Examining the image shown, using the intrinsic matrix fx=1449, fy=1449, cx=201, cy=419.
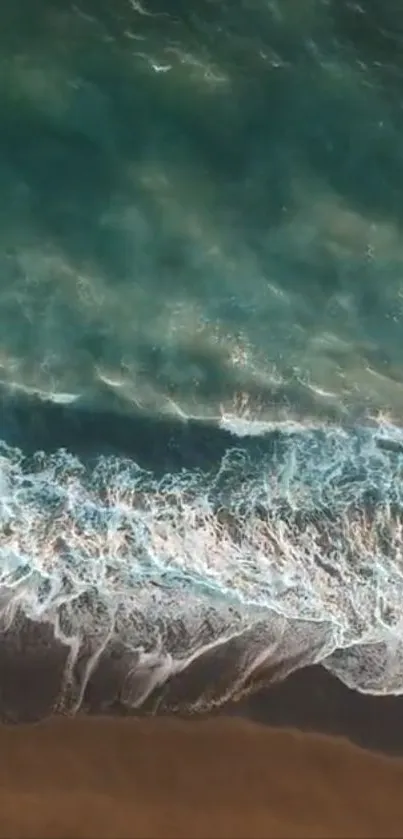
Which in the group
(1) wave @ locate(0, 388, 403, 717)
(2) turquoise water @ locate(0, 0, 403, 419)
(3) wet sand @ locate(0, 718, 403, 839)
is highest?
(2) turquoise water @ locate(0, 0, 403, 419)

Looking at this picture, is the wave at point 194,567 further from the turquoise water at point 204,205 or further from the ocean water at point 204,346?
the turquoise water at point 204,205

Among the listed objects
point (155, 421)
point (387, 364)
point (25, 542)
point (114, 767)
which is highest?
point (387, 364)

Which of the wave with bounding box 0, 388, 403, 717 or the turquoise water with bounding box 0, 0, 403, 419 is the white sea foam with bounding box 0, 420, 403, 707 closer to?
the wave with bounding box 0, 388, 403, 717

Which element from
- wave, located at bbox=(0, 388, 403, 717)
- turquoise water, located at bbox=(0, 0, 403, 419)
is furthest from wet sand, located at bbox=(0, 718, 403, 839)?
turquoise water, located at bbox=(0, 0, 403, 419)

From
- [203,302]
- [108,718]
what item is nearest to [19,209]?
[203,302]

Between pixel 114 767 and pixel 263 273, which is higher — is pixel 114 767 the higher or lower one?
the lower one

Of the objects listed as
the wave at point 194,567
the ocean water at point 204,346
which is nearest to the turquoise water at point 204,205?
the ocean water at point 204,346

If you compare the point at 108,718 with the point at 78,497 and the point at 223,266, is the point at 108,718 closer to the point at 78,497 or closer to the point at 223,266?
the point at 78,497
